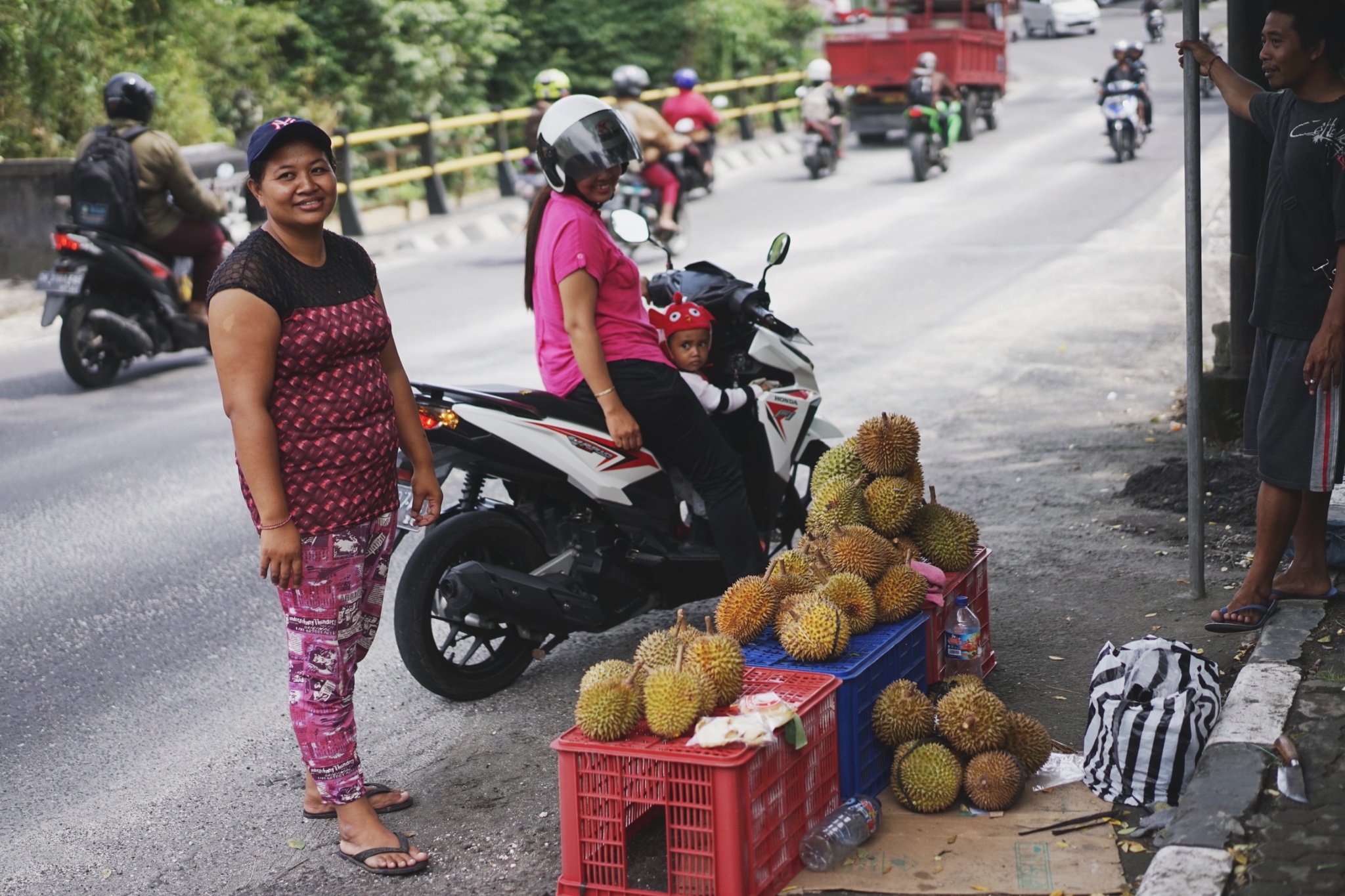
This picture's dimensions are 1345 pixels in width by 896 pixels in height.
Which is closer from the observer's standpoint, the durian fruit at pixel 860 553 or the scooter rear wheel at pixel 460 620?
the durian fruit at pixel 860 553

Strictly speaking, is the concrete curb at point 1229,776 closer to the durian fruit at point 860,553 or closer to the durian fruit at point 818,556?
the durian fruit at point 860,553

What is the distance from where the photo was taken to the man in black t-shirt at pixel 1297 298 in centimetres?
444

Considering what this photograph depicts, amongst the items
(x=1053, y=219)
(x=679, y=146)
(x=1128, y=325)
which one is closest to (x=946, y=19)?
(x=1053, y=219)

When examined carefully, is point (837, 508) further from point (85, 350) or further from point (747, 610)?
point (85, 350)

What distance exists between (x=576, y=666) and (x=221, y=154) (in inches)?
493

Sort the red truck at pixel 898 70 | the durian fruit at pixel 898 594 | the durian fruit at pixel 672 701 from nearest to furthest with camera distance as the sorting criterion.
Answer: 1. the durian fruit at pixel 672 701
2. the durian fruit at pixel 898 594
3. the red truck at pixel 898 70

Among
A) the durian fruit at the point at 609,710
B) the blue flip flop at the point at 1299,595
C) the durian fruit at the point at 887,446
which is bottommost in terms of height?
the blue flip flop at the point at 1299,595

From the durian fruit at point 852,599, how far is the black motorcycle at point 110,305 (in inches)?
296

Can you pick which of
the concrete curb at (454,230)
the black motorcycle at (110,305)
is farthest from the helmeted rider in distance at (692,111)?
the black motorcycle at (110,305)

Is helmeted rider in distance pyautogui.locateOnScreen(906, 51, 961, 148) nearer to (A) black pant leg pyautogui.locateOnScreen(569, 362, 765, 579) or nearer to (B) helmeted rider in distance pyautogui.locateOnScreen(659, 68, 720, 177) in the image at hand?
(B) helmeted rider in distance pyautogui.locateOnScreen(659, 68, 720, 177)

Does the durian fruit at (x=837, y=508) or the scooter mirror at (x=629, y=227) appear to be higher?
the scooter mirror at (x=629, y=227)

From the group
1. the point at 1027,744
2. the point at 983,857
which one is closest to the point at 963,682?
the point at 1027,744

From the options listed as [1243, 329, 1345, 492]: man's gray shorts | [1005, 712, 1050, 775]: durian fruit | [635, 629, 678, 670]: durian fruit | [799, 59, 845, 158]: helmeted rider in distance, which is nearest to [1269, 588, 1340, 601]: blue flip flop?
[1243, 329, 1345, 492]: man's gray shorts

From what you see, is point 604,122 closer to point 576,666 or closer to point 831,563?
point 831,563
